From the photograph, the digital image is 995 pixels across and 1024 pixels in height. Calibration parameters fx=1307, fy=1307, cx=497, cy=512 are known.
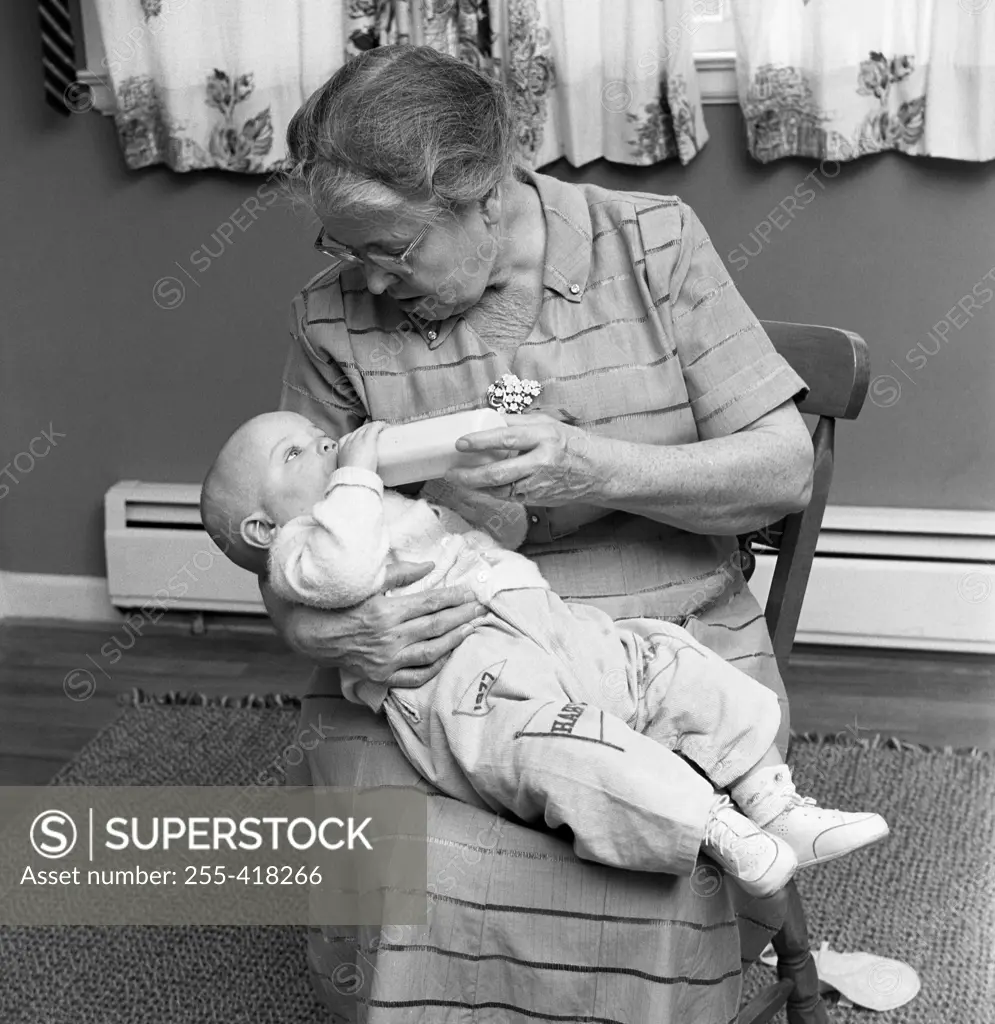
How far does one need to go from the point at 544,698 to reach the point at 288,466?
439mm

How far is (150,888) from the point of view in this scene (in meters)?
2.48

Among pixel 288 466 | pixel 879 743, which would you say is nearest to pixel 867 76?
pixel 879 743

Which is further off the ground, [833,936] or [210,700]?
[833,936]

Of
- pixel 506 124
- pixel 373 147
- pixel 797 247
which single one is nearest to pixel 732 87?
pixel 797 247

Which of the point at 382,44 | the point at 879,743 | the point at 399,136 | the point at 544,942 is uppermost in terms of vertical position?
the point at 399,136

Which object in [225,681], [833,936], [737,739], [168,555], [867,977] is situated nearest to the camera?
[737,739]

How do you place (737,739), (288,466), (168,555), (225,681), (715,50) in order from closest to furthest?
(737,739), (288,466), (715,50), (225,681), (168,555)

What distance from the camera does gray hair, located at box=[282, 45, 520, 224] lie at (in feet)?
4.91

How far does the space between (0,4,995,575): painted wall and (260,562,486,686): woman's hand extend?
185 cm

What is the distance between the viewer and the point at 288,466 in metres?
1.57

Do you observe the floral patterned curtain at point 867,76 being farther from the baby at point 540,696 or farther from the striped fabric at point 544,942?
the striped fabric at point 544,942

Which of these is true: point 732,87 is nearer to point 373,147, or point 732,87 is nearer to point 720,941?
point 373,147

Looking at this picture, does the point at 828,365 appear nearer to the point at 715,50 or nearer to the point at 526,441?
the point at 526,441

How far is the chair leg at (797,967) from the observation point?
6.04ft
